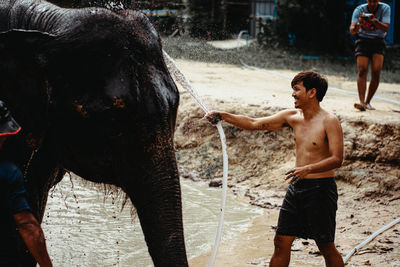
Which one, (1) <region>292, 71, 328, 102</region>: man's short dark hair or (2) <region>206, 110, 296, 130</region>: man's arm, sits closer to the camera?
(1) <region>292, 71, 328, 102</region>: man's short dark hair

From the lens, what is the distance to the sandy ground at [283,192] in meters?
4.54

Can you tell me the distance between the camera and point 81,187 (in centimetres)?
690

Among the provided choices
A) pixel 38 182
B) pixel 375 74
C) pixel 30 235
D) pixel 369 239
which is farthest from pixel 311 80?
pixel 375 74

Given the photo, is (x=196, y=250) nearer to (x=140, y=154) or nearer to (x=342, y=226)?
(x=342, y=226)

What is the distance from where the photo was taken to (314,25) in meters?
16.2

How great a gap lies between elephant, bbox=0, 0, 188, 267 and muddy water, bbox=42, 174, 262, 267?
5.58 ft

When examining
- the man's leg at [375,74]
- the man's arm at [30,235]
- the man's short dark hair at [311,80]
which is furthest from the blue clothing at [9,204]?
the man's leg at [375,74]

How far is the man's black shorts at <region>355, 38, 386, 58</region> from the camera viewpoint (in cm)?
733

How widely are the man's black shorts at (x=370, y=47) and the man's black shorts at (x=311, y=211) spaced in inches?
161

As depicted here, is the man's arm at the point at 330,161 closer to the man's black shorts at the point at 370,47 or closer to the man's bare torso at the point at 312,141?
the man's bare torso at the point at 312,141

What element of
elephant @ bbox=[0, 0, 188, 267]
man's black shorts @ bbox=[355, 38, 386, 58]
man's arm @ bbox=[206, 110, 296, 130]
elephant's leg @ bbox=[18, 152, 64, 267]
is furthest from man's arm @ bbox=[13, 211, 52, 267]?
man's black shorts @ bbox=[355, 38, 386, 58]

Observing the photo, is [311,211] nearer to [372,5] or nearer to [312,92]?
[312,92]

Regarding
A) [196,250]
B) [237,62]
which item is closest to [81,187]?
[196,250]

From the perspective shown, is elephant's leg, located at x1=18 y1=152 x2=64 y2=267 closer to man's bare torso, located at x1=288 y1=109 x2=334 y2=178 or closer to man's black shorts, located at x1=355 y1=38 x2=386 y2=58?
man's bare torso, located at x1=288 y1=109 x2=334 y2=178
